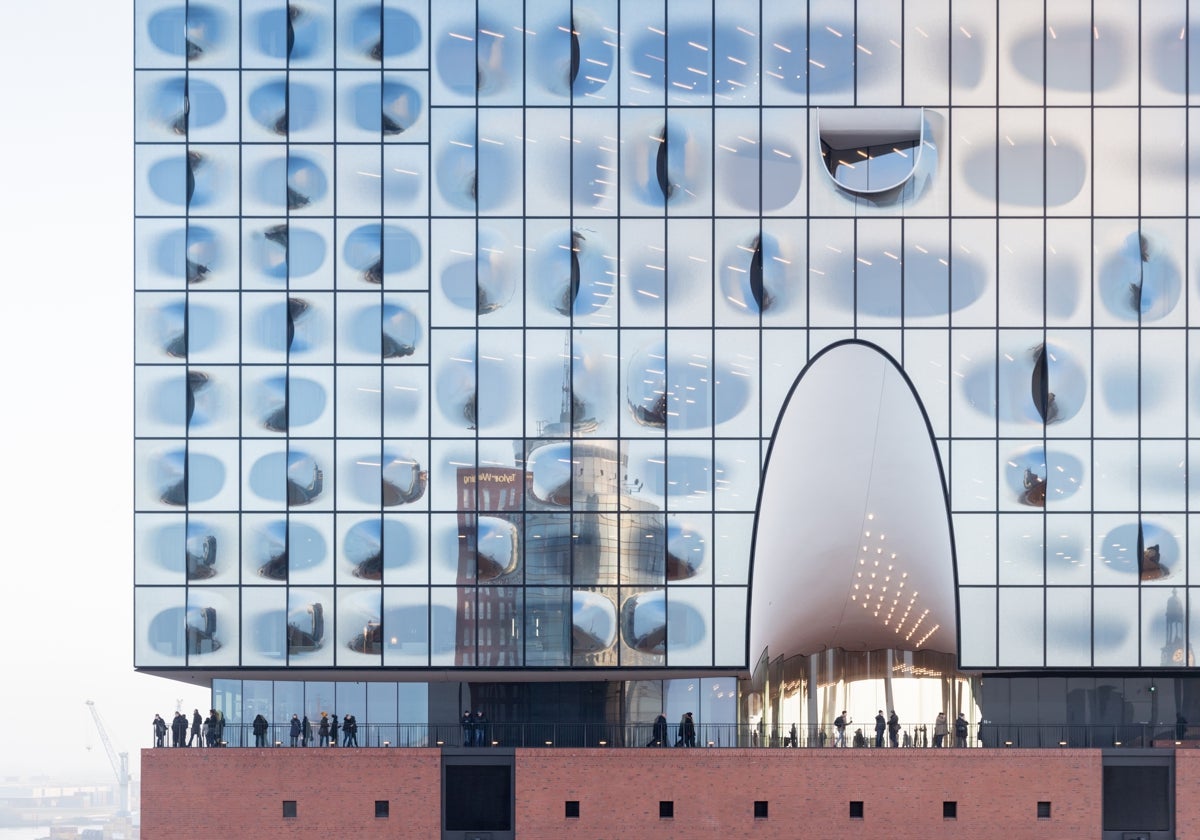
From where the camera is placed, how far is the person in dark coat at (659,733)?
1604 inches

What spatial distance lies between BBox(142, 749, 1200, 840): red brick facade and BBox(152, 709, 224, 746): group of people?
3.66ft

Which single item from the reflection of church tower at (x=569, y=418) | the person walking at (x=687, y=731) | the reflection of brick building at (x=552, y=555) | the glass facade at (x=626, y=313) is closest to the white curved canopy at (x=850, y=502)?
the glass facade at (x=626, y=313)

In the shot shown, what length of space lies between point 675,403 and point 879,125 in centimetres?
913

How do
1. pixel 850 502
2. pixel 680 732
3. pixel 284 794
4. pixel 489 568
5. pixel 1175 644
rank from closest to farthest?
pixel 284 794 < pixel 680 732 < pixel 1175 644 < pixel 489 568 < pixel 850 502

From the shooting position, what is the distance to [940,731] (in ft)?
135

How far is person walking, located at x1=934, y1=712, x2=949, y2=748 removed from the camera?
1599 inches

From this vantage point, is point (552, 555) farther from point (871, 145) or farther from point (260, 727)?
point (871, 145)

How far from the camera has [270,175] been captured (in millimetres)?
42656

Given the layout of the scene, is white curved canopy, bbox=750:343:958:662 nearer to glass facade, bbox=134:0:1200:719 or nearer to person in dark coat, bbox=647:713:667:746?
glass facade, bbox=134:0:1200:719

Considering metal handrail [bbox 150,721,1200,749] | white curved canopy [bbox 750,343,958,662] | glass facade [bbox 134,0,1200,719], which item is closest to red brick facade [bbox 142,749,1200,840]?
metal handrail [bbox 150,721,1200,749]

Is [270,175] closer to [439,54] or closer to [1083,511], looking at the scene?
[439,54]

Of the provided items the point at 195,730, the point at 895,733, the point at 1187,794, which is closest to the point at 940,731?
the point at 895,733

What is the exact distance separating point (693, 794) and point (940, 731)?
6.79m

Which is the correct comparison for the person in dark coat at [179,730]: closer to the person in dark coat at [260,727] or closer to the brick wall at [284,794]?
the brick wall at [284,794]
